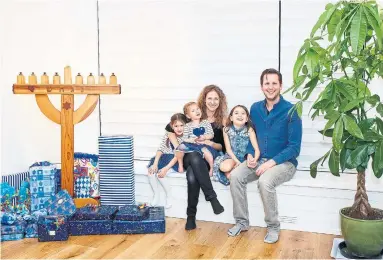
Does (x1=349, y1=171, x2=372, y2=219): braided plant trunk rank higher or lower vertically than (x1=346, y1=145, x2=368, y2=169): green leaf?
lower

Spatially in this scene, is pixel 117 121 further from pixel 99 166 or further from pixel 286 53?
pixel 286 53

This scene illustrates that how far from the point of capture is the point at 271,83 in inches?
116

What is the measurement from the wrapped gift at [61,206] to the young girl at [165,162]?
0.58m

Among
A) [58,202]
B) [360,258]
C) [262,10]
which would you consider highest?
[262,10]

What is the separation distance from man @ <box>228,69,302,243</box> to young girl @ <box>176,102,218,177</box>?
0.28 metres

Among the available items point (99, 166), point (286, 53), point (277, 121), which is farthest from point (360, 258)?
point (99, 166)

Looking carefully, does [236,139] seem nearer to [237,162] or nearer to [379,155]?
[237,162]

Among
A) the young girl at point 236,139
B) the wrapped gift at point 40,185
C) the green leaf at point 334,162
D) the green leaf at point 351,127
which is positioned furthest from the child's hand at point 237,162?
the wrapped gift at point 40,185

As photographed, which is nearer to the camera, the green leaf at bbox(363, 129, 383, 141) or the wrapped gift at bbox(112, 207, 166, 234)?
the green leaf at bbox(363, 129, 383, 141)

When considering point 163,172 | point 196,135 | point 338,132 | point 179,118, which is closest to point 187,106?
point 179,118

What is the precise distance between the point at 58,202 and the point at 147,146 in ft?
3.04

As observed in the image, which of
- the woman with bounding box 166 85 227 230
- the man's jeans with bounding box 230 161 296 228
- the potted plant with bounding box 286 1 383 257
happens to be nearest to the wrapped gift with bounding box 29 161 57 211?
Answer: the woman with bounding box 166 85 227 230

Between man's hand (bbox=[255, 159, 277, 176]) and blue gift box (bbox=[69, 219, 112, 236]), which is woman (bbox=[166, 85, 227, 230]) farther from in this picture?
blue gift box (bbox=[69, 219, 112, 236])

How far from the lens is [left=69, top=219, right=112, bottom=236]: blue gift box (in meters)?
2.91
